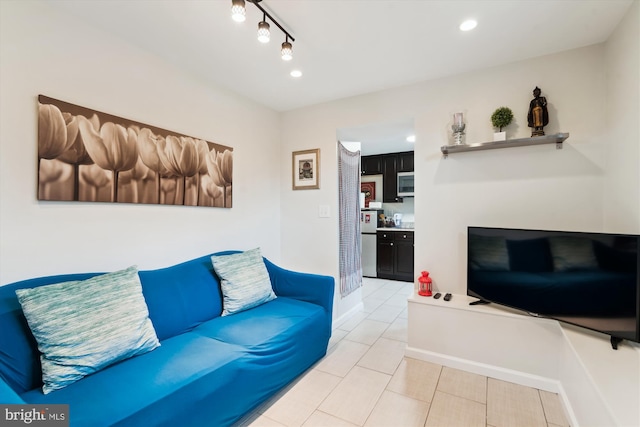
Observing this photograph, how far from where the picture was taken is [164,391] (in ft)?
4.17

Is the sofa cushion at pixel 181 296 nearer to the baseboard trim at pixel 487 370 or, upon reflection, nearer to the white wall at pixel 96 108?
the white wall at pixel 96 108

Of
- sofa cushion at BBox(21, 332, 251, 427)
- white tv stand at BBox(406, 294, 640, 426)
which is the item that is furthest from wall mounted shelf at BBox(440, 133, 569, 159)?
sofa cushion at BBox(21, 332, 251, 427)

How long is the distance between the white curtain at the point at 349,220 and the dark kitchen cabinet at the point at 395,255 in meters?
1.46

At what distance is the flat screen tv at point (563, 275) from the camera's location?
5.29ft

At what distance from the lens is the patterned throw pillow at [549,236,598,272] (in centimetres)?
179

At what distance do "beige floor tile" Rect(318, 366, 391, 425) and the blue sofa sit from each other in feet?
1.04

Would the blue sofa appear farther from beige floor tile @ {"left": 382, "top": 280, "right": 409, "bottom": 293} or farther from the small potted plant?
beige floor tile @ {"left": 382, "top": 280, "right": 409, "bottom": 293}

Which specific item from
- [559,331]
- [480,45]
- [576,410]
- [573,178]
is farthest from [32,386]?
[573,178]

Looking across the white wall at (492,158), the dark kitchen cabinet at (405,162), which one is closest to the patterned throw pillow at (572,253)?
the white wall at (492,158)

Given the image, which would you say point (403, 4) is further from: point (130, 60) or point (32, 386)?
point (32, 386)

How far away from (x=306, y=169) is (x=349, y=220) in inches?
32.6

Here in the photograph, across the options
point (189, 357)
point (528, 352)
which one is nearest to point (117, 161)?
point (189, 357)

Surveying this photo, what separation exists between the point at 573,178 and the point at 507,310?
115 centimetres

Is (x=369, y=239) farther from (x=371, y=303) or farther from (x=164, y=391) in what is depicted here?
(x=164, y=391)
